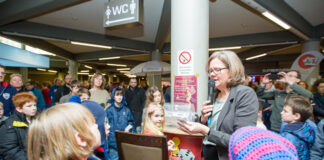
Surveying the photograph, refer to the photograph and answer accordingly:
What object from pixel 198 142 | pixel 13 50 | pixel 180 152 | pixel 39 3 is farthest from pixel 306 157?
pixel 13 50

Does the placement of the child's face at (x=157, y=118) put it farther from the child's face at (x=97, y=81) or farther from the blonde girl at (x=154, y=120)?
the child's face at (x=97, y=81)

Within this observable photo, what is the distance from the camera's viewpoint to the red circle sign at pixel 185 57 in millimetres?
2141

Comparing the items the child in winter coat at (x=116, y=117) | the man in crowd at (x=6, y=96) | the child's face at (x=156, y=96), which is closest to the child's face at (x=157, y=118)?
the child in winter coat at (x=116, y=117)

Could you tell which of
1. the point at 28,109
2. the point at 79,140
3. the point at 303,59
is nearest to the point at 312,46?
the point at 303,59

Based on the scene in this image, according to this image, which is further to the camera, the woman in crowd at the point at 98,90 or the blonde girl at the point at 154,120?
the woman in crowd at the point at 98,90

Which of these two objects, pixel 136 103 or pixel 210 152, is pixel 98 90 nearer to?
pixel 136 103

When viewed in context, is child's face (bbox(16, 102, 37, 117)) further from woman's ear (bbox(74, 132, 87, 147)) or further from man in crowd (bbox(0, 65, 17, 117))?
woman's ear (bbox(74, 132, 87, 147))

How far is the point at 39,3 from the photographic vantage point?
366 cm

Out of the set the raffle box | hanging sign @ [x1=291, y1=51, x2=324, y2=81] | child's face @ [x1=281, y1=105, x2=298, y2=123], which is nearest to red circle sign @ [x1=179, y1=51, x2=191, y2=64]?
the raffle box

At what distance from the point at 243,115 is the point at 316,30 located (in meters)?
6.85

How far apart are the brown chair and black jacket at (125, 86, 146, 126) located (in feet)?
9.58

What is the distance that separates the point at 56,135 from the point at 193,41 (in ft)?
5.79

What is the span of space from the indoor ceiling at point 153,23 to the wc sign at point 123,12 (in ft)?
3.64

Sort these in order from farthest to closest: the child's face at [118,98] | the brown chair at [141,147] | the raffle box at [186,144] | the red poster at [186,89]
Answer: the child's face at [118,98], the red poster at [186,89], the raffle box at [186,144], the brown chair at [141,147]
